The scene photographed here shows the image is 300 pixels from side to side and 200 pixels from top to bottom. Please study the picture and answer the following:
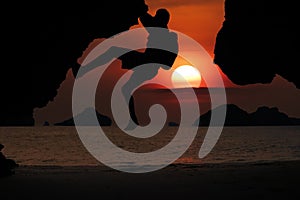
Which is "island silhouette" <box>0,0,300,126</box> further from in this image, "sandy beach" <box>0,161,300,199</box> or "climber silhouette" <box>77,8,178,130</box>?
"sandy beach" <box>0,161,300,199</box>

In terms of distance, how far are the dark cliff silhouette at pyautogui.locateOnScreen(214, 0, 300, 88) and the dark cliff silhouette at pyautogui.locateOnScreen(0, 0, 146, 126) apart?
3.39 metres

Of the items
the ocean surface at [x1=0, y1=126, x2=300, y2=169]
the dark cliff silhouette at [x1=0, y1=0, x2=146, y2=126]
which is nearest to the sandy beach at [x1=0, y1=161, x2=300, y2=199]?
the dark cliff silhouette at [x1=0, y1=0, x2=146, y2=126]

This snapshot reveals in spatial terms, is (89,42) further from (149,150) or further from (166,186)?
(149,150)

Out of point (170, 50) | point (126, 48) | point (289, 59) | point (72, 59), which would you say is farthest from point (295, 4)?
point (72, 59)

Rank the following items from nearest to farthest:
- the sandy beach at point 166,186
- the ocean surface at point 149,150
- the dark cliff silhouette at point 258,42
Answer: the sandy beach at point 166,186, the dark cliff silhouette at point 258,42, the ocean surface at point 149,150

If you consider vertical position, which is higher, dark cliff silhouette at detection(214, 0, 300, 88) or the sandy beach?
dark cliff silhouette at detection(214, 0, 300, 88)

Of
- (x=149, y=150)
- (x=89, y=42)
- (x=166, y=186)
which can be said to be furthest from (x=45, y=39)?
(x=149, y=150)

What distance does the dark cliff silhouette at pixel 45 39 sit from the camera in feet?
57.7

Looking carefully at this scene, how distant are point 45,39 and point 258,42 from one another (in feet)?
25.8

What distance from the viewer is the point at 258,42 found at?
18.2 metres

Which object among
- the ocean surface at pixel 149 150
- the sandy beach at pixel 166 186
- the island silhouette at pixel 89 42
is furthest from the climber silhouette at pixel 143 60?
the ocean surface at pixel 149 150

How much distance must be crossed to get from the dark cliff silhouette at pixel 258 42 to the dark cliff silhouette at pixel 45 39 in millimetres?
3389

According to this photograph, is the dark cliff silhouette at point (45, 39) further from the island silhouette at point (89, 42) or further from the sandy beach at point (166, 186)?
the sandy beach at point (166, 186)

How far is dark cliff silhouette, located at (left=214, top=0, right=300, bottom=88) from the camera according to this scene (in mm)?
16984
